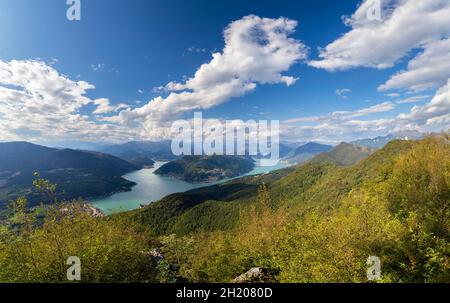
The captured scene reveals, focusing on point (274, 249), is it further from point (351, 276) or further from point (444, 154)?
point (444, 154)
